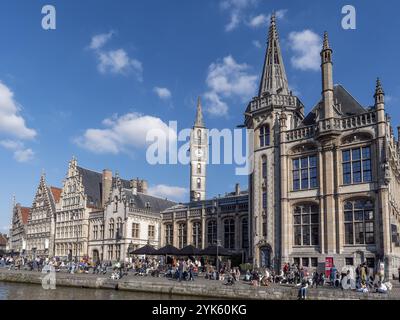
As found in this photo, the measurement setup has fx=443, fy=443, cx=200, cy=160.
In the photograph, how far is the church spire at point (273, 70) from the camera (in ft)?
153

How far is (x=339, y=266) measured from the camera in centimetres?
3656

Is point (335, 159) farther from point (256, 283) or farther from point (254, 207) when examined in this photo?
point (256, 283)

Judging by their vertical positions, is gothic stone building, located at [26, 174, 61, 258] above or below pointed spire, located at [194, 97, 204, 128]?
below

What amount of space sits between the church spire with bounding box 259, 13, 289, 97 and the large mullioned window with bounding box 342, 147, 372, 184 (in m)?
11.0

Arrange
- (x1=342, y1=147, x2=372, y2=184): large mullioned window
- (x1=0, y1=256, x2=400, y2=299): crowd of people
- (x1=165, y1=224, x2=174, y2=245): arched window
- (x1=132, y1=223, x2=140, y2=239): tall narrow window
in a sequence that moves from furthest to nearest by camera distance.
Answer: (x1=132, y1=223, x2=140, y2=239): tall narrow window, (x1=165, y1=224, x2=174, y2=245): arched window, (x1=342, y1=147, x2=372, y2=184): large mullioned window, (x1=0, y1=256, x2=400, y2=299): crowd of people

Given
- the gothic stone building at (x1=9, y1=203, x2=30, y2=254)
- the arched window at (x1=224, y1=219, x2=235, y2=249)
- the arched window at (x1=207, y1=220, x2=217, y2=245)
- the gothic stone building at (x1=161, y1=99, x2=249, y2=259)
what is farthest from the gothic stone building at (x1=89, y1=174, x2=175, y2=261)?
the gothic stone building at (x1=9, y1=203, x2=30, y2=254)

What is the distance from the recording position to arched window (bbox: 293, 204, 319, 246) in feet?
128

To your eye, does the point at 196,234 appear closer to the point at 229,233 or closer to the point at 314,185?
the point at 229,233

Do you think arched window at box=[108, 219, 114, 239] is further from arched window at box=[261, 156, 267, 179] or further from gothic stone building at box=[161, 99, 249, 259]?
arched window at box=[261, 156, 267, 179]

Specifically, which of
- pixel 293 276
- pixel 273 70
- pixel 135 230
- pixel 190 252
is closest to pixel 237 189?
pixel 135 230

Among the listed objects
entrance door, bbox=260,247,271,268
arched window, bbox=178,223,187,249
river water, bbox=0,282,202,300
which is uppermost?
arched window, bbox=178,223,187,249

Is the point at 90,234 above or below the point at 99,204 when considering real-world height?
below
